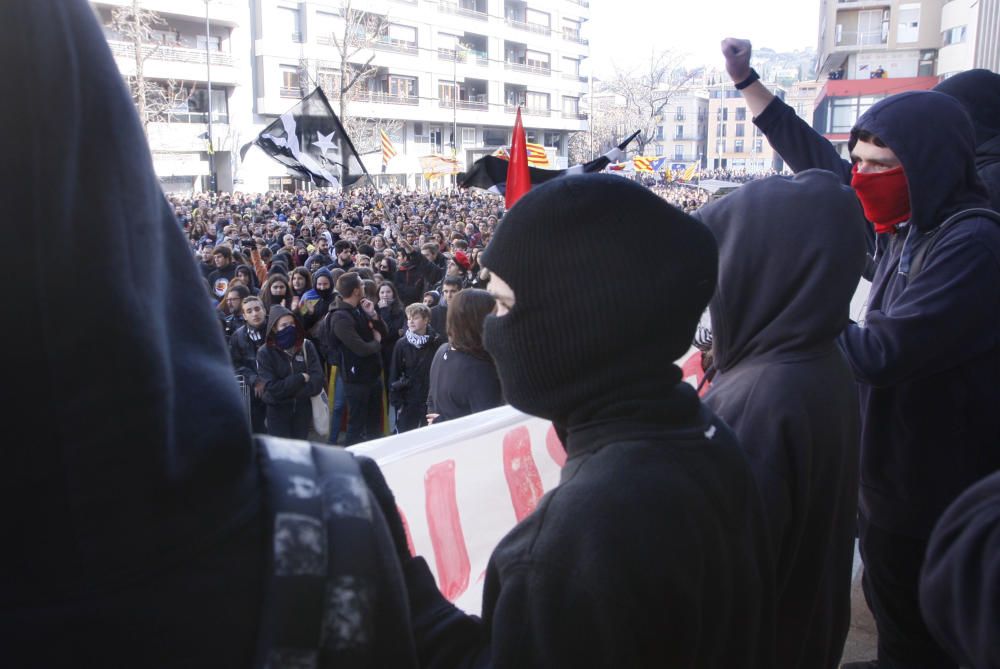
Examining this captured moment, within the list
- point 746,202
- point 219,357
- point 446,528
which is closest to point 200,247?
point 446,528

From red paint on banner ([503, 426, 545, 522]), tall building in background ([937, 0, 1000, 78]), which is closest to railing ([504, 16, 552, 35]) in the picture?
tall building in background ([937, 0, 1000, 78])

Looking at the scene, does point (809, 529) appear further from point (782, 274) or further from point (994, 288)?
point (994, 288)

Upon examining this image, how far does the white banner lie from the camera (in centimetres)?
273

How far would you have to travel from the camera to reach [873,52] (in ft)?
168

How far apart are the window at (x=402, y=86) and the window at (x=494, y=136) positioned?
331 inches

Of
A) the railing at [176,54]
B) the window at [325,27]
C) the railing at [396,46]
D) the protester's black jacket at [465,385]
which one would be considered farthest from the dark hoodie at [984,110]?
the railing at [396,46]

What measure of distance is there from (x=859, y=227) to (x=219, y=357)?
1.76 m

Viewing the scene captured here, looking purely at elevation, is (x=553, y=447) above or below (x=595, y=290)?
below

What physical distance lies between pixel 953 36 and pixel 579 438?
169ft

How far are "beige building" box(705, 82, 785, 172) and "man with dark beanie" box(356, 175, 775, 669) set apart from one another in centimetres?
12238

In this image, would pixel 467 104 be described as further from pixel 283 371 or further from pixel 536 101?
pixel 283 371

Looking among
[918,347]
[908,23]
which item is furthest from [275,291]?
[908,23]

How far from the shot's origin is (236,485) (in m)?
0.78

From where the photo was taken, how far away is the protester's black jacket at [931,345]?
2.53m
